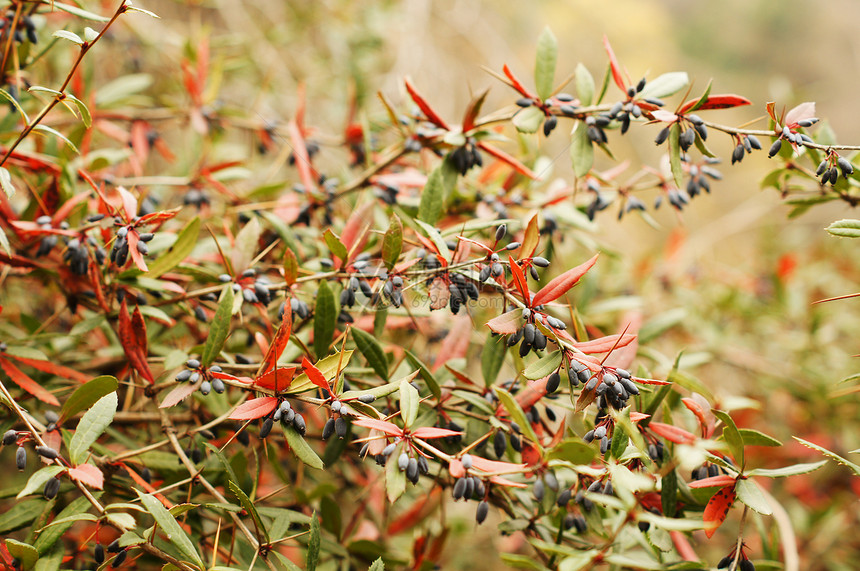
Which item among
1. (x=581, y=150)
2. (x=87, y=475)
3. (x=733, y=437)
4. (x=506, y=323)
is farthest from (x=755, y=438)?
(x=87, y=475)

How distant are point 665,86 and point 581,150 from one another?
6.2 inches

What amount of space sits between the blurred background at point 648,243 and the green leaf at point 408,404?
0.60m

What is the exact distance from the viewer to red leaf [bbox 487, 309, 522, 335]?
67 cm

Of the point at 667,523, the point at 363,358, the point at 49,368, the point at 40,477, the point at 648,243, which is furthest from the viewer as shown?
the point at 648,243

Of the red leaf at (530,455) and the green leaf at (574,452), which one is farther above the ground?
the green leaf at (574,452)

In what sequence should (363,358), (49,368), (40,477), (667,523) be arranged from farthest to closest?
(363,358) < (49,368) < (40,477) < (667,523)

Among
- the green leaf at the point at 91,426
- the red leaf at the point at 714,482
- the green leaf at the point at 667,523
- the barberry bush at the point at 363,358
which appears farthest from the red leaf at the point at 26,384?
the red leaf at the point at 714,482

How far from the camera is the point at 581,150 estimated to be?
86 centimetres

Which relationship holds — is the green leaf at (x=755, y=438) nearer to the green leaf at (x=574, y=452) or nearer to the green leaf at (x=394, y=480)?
the green leaf at (x=574, y=452)

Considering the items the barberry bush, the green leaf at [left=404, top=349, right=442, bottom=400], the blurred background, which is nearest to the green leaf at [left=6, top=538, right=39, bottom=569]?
the barberry bush

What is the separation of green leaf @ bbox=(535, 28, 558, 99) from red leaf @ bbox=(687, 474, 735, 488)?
62cm

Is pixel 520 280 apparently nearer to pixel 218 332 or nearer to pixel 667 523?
pixel 667 523

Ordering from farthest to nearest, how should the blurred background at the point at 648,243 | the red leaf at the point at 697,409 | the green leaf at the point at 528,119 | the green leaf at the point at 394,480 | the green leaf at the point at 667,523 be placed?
the blurred background at the point at 648,243 < the green leaf at the point at 528,119 < the red leaf at the point at 697,409 < the green leaf at the point at 394,480 < the green leaf at the point at 667,523

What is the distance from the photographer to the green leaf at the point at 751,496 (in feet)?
2.21
